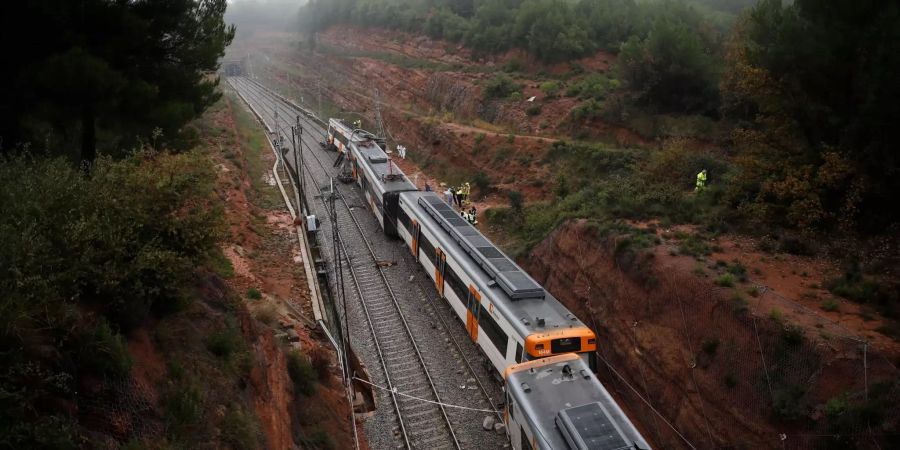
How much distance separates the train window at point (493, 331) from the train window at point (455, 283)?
5.24 feet

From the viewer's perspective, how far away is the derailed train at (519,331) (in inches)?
460

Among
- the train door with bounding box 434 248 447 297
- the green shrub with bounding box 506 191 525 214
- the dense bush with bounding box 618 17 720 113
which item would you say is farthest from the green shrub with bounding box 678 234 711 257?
the dense bush with bounding box 618 17 720 113

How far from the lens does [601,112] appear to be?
35.2 meters

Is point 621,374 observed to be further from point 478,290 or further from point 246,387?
point 246,387

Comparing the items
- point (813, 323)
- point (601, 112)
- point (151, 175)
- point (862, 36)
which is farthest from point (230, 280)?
point (601, 112)

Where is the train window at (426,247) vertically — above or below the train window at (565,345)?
above

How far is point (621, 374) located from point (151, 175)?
1374 centimetres

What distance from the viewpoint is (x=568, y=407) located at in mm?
12477

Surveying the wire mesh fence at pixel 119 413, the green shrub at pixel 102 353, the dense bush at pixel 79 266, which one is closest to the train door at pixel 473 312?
the dense bush at pixel 79 266

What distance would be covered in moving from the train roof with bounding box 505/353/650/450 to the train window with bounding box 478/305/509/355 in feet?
7.52

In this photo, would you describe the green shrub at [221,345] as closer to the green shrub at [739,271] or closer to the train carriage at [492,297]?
the train carriage at [492,297]

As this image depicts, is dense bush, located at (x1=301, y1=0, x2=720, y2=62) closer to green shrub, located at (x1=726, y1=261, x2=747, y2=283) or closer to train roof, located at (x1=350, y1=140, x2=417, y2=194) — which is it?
train roof, located at (x1=350, y1=140, x2=417, y2=194)

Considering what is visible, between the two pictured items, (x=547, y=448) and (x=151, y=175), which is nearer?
(x=151, y=175)

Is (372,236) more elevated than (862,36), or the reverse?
(862,36)
